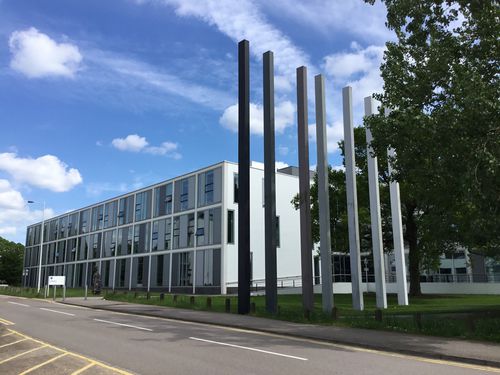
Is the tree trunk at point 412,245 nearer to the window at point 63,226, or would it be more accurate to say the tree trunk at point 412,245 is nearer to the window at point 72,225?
the window at point 72,225

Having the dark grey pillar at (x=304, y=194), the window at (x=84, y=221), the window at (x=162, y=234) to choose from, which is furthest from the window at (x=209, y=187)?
the window at (x=84, y=221)

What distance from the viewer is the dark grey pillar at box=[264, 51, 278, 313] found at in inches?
779

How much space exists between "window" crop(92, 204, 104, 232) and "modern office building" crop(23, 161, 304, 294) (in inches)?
6.1

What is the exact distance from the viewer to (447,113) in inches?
518

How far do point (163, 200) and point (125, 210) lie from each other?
9.84m

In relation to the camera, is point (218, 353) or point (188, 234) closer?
point (218, 353)

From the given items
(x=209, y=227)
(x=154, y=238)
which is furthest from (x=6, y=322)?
(x=154, y=238)

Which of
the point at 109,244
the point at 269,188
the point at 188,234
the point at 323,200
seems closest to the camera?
the point at 323,200

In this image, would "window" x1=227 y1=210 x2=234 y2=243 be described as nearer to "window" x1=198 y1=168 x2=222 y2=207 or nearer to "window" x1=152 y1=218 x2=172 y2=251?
"window" x1=198 y1=168 x2=222 y2=207

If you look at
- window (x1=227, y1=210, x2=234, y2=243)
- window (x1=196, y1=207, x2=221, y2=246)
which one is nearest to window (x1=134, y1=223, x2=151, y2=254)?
window (x1=196, y1=207, x2=221, y2=246)

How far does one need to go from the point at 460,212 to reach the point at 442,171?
5.05 meters

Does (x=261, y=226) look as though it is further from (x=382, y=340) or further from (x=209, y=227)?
(x=382, y=340)

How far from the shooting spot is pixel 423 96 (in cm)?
1509

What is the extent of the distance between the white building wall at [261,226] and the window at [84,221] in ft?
106
